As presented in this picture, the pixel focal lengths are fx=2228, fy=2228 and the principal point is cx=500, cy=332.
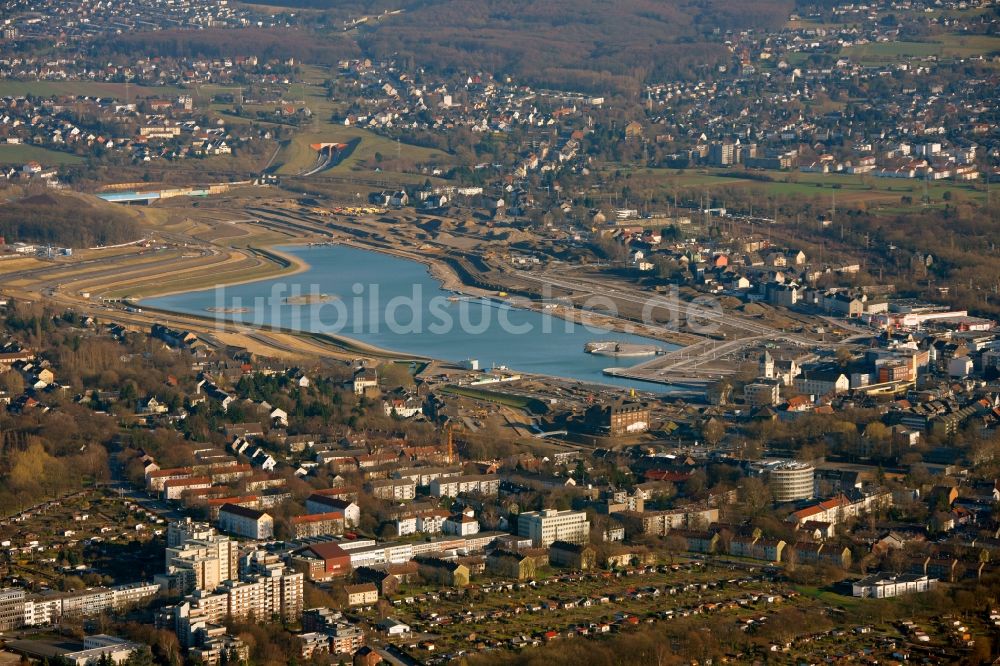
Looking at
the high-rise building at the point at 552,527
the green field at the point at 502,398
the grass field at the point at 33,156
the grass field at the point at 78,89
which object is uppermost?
the high-rise building at the point at 552,527

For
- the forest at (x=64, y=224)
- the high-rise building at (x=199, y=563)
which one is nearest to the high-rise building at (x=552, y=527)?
the high-rise building at (x=199, y=563)

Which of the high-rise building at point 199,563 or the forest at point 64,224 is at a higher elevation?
the high-rise building at point 199,563

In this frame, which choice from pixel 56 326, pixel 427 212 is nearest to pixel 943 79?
pixel 427 212

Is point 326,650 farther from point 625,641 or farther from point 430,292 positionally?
point 430,292

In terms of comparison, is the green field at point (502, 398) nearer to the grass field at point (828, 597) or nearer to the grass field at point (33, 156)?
the grass field at point (828, 597)

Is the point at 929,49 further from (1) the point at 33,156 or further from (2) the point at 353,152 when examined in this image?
(1) the point at 33,156

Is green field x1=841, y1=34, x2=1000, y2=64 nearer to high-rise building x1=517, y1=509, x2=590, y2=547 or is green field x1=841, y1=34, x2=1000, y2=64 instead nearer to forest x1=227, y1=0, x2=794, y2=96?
forest x1=227, y1=0, x2=794, y2=96

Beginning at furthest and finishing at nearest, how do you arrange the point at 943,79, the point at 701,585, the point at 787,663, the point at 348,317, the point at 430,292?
the point at 943,79 → the point at 430,292 → the point at 348,317 → the point at 701,585 → the point at 787,663
